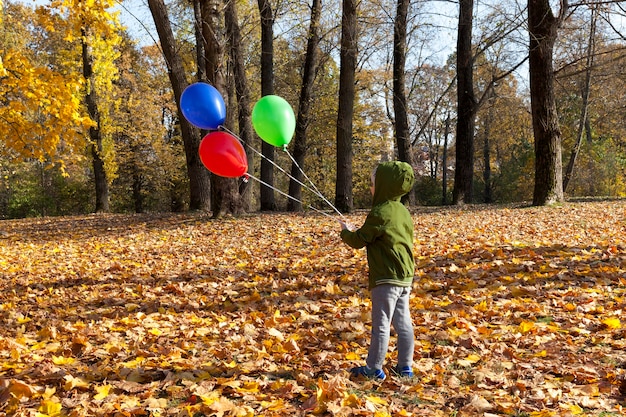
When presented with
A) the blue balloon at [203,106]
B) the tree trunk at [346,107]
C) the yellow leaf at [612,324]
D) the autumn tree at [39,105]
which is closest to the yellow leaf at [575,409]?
the yellow leaf at [612,324]

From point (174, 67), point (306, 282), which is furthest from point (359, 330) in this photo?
point (174, 67)

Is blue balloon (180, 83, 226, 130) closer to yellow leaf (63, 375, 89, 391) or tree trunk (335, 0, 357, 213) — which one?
yellow leaf (63, 375, 89, 391)

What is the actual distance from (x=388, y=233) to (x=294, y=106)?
23042 millimetres

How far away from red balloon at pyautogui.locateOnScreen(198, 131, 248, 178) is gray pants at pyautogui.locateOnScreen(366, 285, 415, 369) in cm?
231

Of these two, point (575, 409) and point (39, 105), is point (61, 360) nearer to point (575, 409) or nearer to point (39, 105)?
point (575, 409)

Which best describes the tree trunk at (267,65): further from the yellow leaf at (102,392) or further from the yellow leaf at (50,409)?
the yellow leaf at (50,409)

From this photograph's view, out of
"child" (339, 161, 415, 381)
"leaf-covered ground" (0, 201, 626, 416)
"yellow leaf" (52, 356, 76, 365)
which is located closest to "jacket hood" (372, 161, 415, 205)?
"child" (339, 161, 415, 381)

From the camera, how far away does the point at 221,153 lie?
498 centimetres

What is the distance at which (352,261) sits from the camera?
7.14 metres

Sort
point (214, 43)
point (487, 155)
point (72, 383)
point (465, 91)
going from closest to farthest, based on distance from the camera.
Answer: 1. point (72, 383)
2. point (214, 43)
3. point (465, 91)
4. point (487, 155)

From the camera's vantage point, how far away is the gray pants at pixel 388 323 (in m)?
3.33

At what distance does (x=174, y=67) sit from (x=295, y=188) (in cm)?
596

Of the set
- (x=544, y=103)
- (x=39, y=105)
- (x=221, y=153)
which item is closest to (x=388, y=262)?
(x=221, y=153)

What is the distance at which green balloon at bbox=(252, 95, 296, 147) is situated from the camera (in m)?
4.82
